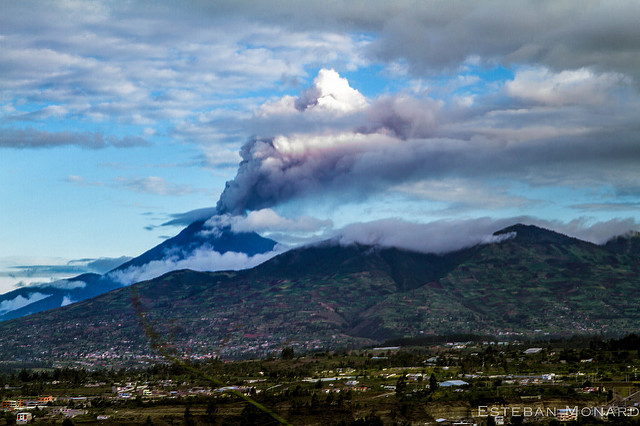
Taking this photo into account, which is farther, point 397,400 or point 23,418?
point 23,418

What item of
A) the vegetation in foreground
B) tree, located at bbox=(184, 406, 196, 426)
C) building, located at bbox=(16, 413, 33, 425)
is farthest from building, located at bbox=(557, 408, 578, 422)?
building, located at bbox=(16, 413, 33, 425)

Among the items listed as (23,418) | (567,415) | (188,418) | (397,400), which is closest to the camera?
(567,415)

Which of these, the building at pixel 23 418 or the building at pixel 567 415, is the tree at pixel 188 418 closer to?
the building at pixel 23 418

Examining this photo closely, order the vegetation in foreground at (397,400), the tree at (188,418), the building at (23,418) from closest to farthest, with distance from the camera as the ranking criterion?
the vegetation in foreground at (397,400) → the tree at (188,418) → the building at (23,418)

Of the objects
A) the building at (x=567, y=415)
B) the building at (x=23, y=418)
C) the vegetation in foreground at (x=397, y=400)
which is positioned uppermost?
the building at (x=23, y=418)

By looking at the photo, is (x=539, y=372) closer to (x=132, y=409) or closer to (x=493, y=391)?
(x=493, y=391)

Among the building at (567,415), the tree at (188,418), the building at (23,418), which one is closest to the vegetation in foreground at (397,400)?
the tree at (188,418)

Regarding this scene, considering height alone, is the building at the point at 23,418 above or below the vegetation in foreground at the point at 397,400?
above

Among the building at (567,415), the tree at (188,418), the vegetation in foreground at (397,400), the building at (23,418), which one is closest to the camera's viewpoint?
the building at (567,415)

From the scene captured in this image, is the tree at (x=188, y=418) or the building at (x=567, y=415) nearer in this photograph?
the building at (x=567, y=415)

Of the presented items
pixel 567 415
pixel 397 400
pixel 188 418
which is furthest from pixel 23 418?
pixel 567 415

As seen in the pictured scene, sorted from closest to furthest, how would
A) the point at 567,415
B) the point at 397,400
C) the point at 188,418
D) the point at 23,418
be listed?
the point at 567,415 < the point at 188,418 < the point at 397,400 < the point at 23,418

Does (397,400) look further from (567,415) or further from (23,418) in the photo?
(23,418)

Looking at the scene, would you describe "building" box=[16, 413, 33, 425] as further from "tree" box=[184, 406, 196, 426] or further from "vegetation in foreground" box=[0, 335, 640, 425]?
"tree" box=[184, 406, 196, 426]
